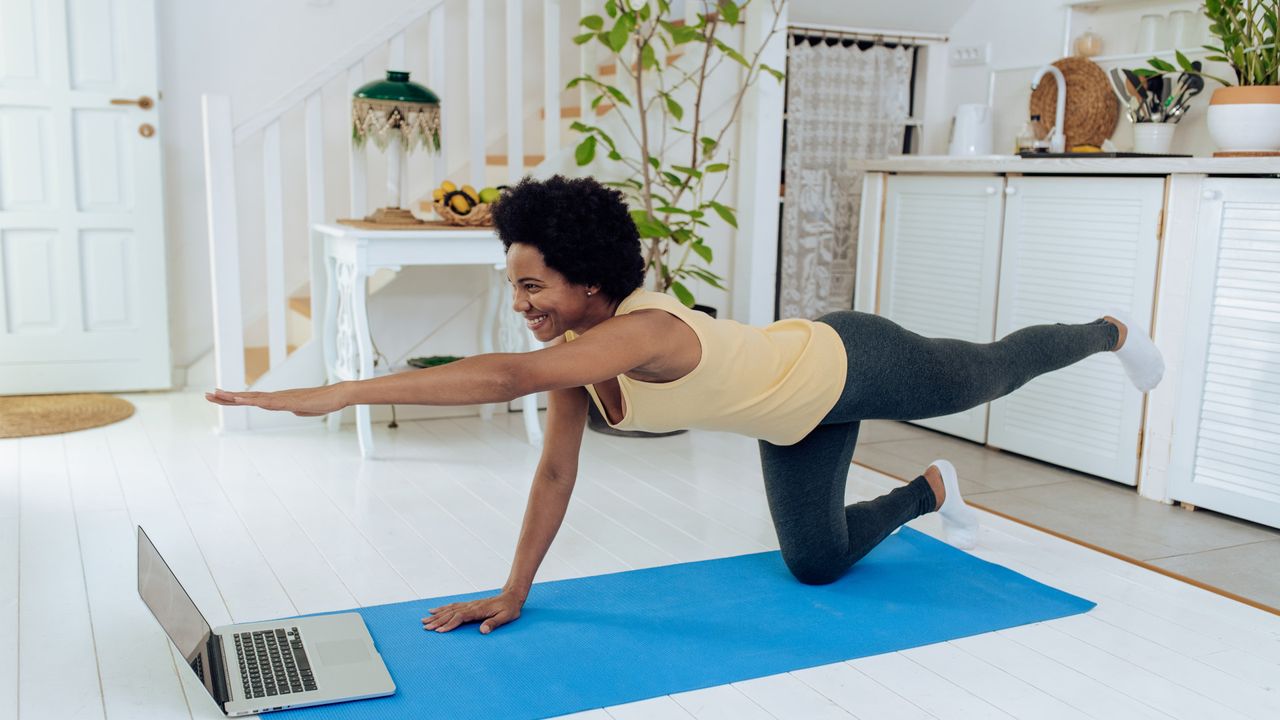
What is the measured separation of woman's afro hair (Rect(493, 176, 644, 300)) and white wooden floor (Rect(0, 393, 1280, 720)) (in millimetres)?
752

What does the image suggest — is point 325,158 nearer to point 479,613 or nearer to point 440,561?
point 440,561

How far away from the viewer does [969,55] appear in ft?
16.4

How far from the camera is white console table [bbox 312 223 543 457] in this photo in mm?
3393

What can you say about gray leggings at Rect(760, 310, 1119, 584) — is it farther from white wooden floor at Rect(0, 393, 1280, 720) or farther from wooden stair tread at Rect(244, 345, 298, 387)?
wooden stair tread at Rect(244, 345, 298, 387)

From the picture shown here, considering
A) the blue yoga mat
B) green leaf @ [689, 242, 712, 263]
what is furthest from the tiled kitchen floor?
green leaf @ [689, 242, 712, 263]

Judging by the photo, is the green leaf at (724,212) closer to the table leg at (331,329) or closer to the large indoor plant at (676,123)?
the large indoor plant at (676,123)

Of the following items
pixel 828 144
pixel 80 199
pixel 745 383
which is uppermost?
pixel 828 144

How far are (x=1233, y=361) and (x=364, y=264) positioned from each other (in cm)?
250

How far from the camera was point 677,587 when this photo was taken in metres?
2.43

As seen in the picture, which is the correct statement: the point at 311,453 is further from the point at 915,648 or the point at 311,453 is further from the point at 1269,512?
the point at 1269,512

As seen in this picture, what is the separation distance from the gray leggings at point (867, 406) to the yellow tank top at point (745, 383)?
6cm

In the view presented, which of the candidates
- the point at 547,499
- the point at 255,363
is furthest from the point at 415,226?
the point at 547,499

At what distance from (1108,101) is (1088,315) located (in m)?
1.22

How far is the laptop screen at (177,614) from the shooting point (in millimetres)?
1840
